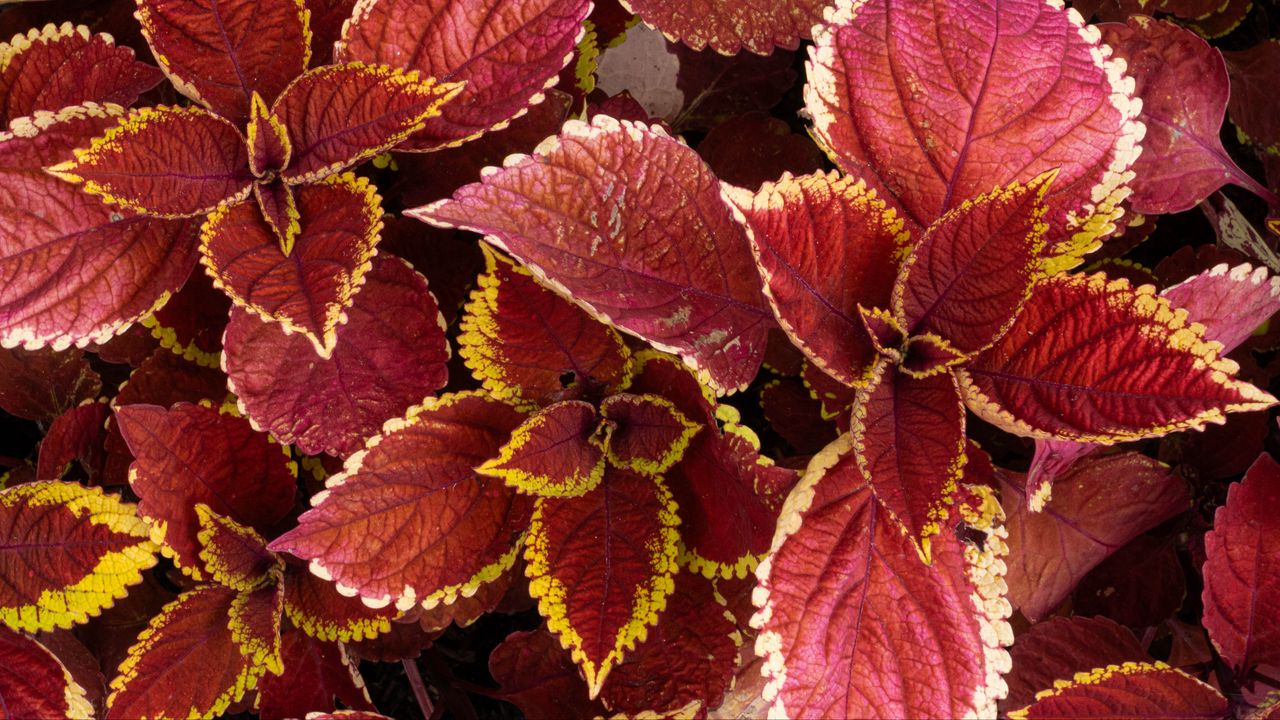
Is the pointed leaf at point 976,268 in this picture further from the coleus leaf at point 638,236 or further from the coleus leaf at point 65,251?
the coleus leaf at point 65,251

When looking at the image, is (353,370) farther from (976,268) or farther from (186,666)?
(976,268)

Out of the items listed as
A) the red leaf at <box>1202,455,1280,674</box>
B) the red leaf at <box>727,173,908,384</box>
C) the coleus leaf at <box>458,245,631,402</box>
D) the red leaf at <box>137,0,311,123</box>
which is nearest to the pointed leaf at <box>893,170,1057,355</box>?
the red leaf at <box>727,173,908,384</box>

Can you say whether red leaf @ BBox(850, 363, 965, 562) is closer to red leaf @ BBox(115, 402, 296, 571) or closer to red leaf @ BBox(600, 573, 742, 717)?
red leaf @ BBox(600, 573, 742, 717)

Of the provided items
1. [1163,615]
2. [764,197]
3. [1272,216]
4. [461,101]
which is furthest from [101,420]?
[1272,216]

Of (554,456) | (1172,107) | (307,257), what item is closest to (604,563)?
(554,456)

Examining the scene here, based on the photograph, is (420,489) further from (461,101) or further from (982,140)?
(982,140)

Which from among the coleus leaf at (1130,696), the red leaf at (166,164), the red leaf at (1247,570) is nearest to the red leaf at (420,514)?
the red leaf at (166,164)

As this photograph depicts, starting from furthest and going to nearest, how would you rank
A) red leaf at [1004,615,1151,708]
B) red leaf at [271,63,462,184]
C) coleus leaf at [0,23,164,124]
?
red leaf at [1004,615,1151,708] < coleus leaf at [0,23,164,124] < red leaf at [271,63,462,184]
